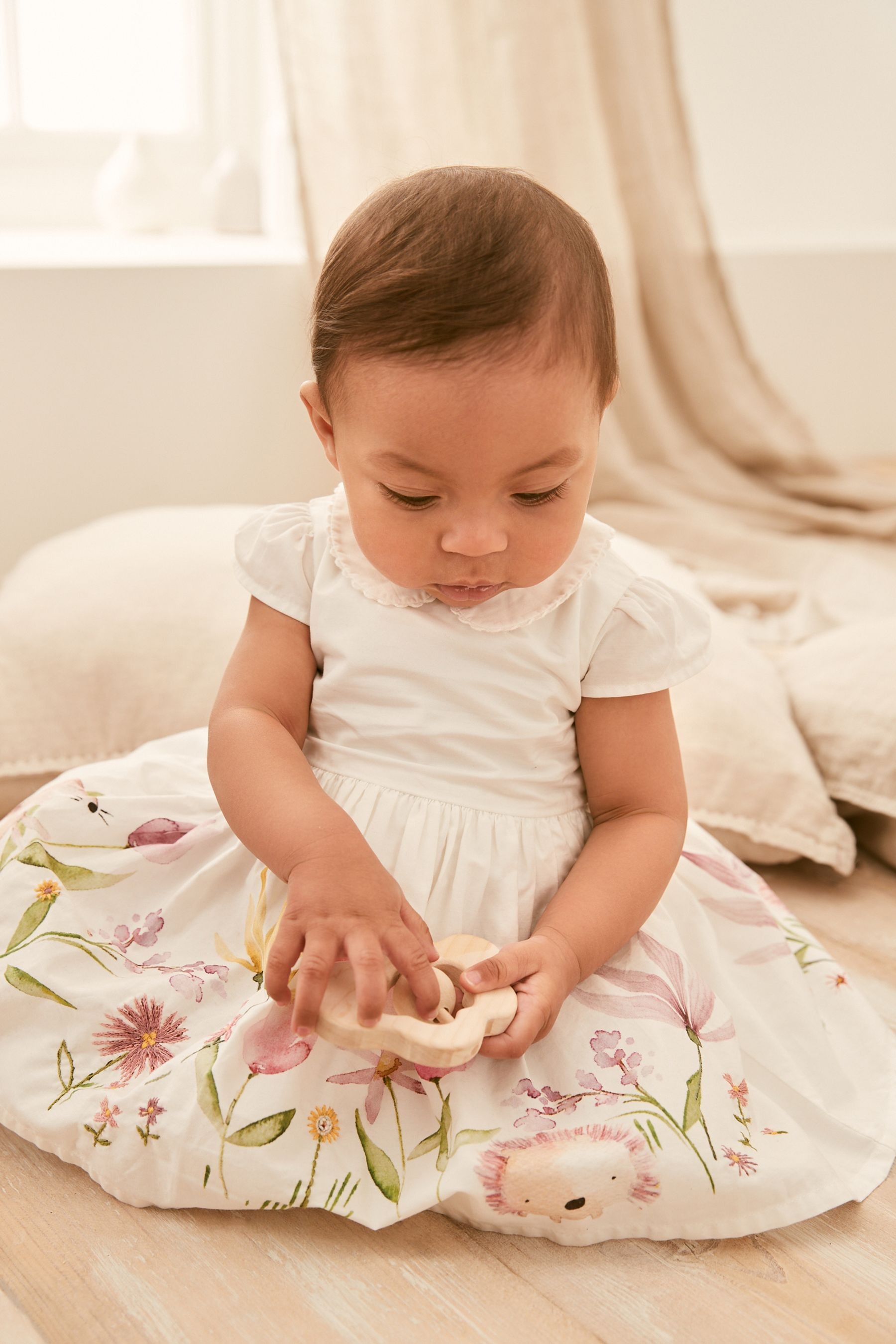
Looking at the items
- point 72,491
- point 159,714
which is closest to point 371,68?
point 72,491

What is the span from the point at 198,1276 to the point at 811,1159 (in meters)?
0.38

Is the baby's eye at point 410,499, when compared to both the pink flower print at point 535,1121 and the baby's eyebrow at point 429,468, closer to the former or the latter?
the baby's eyebrow at point 429,468

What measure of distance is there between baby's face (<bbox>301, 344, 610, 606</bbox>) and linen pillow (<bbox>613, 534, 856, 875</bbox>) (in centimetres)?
43

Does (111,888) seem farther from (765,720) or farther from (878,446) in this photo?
(878,446)

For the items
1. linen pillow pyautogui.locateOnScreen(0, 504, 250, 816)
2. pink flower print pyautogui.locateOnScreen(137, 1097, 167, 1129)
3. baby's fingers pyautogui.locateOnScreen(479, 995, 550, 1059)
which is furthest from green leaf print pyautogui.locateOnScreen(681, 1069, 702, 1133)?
linen pillow pyautogui.locateOnScreen(0, 504, 250, 816)

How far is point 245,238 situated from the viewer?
208 cm

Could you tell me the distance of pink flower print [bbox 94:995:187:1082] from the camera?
2.61 ft

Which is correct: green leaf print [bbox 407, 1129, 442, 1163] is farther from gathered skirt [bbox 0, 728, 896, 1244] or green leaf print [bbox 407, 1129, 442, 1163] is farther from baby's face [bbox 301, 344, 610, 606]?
baby's face [bbox 301, 344, 610, 606]

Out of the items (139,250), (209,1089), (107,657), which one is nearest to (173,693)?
(107,657)

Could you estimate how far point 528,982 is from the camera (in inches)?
30.2

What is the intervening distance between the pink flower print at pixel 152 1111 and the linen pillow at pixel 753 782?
2.06 feet

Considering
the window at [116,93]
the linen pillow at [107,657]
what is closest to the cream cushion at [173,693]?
the linen pillow at [107,657]

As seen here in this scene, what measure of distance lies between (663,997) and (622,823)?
0.12 metres

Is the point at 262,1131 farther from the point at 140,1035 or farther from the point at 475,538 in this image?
the point at 475,538
